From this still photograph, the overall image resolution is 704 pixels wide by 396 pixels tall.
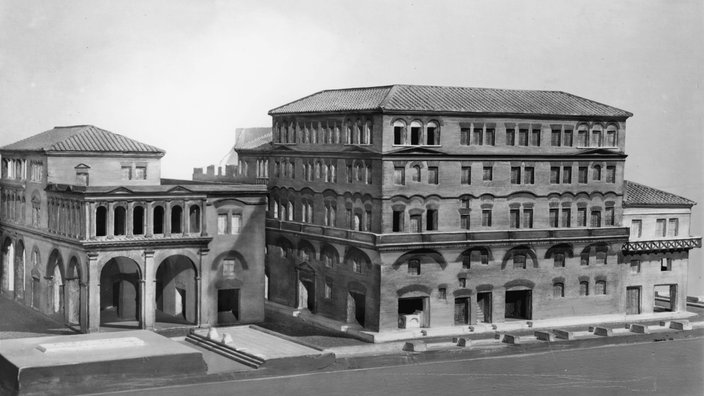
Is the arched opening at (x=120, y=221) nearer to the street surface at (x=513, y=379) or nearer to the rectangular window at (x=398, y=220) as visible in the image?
the rectangular window at (x=398, y=220)

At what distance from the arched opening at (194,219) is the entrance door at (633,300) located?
1165 inches

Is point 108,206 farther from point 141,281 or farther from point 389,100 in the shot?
point 389,100

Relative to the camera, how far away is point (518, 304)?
7981 cm

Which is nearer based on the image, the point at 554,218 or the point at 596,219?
the point at 554,218

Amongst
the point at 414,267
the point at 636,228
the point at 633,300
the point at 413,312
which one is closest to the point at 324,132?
the point at 414,267

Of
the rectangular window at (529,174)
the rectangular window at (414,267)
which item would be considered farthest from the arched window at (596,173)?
the rectangular window at (414,267)

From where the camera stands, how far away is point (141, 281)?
74.5 meters

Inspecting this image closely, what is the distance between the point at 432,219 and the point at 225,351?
15984 mm

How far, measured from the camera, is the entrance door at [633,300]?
82750 millimetres

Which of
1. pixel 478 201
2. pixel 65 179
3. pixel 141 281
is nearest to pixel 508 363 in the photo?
pixel 478 201

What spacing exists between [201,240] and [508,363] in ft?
68.9

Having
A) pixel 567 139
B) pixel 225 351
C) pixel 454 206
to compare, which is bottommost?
pixel 225 351

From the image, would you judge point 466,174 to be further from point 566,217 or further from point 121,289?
point 121,289

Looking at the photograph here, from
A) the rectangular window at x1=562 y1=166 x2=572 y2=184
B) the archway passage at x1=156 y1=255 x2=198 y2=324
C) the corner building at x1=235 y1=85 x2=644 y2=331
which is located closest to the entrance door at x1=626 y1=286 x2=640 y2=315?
the corner building at x1=235 y1=85 x2=644 y2=331
